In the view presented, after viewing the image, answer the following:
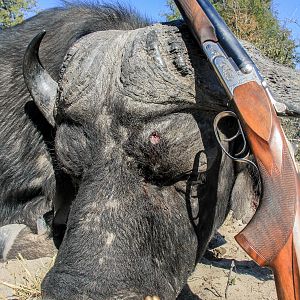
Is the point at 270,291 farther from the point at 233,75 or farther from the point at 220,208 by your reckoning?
the point at 233,75

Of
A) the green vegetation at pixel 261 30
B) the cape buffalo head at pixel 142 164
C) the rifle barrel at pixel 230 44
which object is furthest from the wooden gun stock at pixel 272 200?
the green vegetation at pixel 261 30

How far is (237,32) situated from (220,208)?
24.7ft

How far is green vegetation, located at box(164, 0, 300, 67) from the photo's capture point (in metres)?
8.75

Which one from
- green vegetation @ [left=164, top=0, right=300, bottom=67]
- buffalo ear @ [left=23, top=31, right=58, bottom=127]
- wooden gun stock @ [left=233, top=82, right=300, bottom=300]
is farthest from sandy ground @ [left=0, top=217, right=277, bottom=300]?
green vegetation @ [left=164, top=0, right=300, bottom=67]

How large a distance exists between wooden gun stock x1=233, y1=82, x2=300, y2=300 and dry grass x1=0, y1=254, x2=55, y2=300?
6.29ft

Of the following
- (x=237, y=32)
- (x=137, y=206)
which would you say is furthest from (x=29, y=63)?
(x=237, y=32)

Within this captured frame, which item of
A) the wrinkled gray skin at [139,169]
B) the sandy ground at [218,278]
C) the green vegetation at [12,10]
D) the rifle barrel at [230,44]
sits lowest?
the green vegetation at [12,10]

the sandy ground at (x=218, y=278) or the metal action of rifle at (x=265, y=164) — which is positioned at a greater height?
the metal action of rifle at (x=265, y=164)

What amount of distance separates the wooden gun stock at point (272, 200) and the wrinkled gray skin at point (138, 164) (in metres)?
0.43

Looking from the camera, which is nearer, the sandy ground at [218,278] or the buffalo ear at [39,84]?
the buffalo ear at [39,84]

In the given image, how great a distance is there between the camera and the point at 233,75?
2590 millimetres

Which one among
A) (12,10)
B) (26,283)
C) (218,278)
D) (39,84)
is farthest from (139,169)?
(12,10)

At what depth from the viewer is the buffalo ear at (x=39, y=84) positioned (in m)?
3.71

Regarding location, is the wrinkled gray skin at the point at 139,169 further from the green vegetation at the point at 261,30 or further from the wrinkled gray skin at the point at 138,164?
the green vegetation at the point at 261,30
